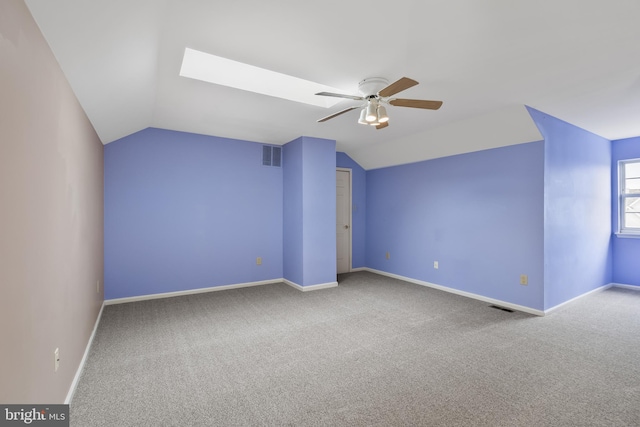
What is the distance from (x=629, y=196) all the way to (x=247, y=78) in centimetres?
620

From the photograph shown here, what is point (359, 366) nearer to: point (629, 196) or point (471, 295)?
point (471, 295)

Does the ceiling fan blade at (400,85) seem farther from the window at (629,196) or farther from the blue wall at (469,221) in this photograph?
the window at (629,196)

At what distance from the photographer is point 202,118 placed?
3975 millimetres

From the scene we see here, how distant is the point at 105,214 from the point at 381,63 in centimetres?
389

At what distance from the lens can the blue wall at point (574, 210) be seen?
12.8 feet

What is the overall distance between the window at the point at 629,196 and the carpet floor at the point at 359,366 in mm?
1521

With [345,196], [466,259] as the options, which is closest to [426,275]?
[466,259]

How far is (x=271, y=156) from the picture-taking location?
5.37 meters

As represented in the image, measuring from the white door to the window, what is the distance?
181 inches

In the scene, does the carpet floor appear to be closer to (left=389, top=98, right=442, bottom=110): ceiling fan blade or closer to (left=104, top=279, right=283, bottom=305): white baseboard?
(left=104, top=279, right=283, bottom=305): white baseboard

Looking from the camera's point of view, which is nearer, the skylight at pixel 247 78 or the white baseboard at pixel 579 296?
the skylight at pixel 247 78

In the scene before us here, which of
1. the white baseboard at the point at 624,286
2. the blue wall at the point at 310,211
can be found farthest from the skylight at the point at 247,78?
the white baseboard at the point at 624,286

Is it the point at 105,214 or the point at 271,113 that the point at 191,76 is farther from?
the point at 105,214

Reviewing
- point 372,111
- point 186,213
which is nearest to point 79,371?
point 186,213
